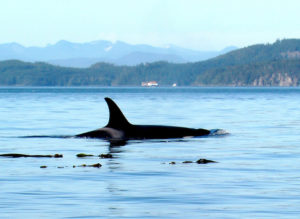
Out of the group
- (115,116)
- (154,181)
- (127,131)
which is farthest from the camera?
(127,131)

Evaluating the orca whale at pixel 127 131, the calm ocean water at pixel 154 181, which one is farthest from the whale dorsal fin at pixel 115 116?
the calm ocean water at pixel 154 181

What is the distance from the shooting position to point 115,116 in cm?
3155

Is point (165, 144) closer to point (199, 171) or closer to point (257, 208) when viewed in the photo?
point (199, 171)

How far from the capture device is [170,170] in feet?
73.9

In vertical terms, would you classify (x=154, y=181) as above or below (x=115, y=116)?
below

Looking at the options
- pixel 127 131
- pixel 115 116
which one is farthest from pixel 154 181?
pixel 127 131

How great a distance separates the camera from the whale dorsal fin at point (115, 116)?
3121 cm

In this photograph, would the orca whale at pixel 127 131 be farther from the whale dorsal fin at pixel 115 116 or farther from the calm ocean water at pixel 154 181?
the calm ocean water at pixel 154 181

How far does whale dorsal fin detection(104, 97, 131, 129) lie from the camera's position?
31.2m

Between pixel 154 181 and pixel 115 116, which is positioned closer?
pixel 154 181

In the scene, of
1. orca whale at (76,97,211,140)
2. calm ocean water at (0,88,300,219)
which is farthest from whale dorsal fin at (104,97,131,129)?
calm ocean water at (0,88,300,219)

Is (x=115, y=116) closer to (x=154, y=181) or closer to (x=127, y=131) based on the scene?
(x=127, y=131)

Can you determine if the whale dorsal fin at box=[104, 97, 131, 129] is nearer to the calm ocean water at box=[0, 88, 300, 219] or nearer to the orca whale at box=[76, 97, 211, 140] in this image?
the orca whale at box=[76, 97, 211, 140]

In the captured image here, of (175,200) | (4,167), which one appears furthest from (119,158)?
(175,200)
